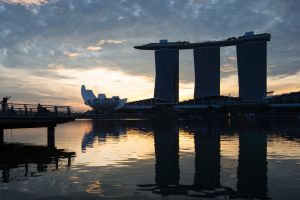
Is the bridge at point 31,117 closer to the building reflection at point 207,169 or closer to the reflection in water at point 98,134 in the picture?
the reflection in water at point 98,134

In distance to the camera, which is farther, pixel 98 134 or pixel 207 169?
pixel 98 134

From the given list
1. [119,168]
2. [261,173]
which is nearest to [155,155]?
[119,168]

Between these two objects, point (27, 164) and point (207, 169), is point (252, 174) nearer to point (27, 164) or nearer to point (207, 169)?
point (207, 169)

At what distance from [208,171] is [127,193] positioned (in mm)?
10221

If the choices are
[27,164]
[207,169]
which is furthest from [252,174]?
[27,164]

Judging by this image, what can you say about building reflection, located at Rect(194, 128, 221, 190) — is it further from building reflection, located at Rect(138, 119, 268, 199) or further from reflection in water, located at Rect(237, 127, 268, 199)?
reflection in water, located at Rect(237, 127, 268, 199)

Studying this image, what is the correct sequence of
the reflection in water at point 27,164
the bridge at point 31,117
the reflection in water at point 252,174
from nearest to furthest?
1. the reflection in water at point 252,174
2. the reflection in water at point 27,164
3. the bridge at point 31,117

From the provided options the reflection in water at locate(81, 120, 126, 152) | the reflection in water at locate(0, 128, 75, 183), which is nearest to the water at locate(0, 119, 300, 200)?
the reflection in water at locate(0, 128, 75, 183)

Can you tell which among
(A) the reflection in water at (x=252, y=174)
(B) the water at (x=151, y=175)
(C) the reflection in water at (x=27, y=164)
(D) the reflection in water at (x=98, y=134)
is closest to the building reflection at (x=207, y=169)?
(B) the water at (x=151, y=175)

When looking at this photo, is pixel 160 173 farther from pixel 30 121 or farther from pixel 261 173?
pixel 30 121

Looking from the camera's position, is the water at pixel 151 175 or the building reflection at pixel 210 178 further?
the building reflection at pixel 210 178

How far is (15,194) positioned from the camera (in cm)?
2283

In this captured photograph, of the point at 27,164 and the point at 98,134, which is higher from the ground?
the point at 98,134

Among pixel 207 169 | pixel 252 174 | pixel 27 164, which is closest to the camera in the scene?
pixel 252 174
